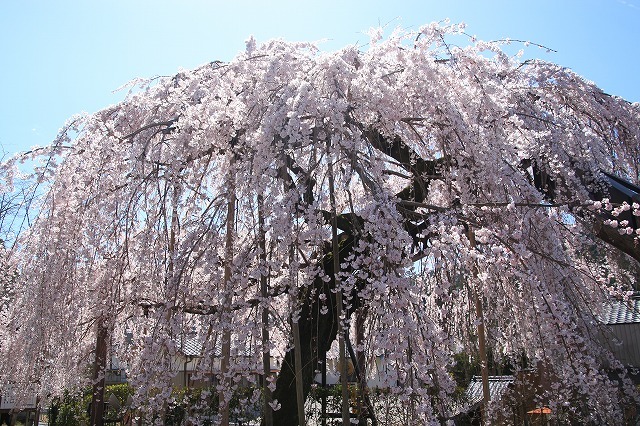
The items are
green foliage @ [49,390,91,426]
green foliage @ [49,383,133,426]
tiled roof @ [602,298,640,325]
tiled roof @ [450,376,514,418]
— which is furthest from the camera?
green foliage @ [49,390,91,426]

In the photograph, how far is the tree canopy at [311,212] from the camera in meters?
2.84

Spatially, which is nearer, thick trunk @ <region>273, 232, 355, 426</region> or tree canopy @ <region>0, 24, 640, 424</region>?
tree canopy @ <region>0, 24, 640, 424</region>

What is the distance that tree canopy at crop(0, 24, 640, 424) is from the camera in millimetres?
2844

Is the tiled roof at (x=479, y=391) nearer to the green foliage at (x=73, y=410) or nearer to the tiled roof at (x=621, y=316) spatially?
the tiled roof at (x=621, y=316)

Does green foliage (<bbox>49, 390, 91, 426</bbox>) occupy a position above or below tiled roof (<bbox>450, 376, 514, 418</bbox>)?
below

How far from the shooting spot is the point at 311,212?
2.80 metres

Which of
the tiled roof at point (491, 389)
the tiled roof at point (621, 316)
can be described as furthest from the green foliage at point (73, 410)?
the tiled roof at point (621, 316)

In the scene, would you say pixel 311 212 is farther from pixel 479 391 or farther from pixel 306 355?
pixel 479 391

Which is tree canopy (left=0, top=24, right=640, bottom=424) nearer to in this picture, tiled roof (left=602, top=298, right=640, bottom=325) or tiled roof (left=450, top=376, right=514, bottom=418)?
tiled roof (left=450, top=376, right=514, bottom=418)

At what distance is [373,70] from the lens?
135 inches

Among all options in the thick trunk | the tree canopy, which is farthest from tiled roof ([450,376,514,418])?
the thick trunk

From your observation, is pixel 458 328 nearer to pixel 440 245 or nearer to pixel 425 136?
pixel 425 136

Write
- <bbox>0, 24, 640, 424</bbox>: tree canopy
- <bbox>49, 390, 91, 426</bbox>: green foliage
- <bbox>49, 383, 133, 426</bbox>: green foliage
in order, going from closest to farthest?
<bbox>0, 24, 640, 424</bbox>: tree canopy < <bbox>49, 383, 133, 426</bbox>: green foliage < <bbox>49, 390, 91, 426</bbox>: green foliage

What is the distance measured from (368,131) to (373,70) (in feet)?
1.29
